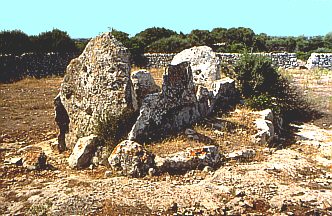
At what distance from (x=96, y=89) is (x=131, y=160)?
2147 mm

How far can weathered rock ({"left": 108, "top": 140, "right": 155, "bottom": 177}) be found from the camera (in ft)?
25.7

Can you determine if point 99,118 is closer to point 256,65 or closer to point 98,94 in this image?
point 98,94

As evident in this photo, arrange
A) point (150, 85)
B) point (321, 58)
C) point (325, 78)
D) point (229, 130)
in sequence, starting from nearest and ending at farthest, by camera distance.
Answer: point (229, 130) → point (150, 85) → point (325, 78) → point (321, 58)

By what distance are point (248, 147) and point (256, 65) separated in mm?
4686

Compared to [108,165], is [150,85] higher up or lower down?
higher up

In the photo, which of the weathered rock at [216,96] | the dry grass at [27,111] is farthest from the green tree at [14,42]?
the weathered rock at [216,96]

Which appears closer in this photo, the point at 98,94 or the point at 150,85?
the point at 98,94

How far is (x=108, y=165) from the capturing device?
8305mm

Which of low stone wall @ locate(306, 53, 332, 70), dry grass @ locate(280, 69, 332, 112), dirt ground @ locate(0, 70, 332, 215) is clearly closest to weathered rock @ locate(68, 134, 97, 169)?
dirt ground @ locate(0, 70, 332, 215)

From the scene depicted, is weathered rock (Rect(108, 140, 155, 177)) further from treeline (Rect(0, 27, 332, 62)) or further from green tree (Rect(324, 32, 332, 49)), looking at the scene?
green tree (Rect(324, 32, 332, 49))

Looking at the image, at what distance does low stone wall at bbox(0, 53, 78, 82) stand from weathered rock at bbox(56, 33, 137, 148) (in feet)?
43.2

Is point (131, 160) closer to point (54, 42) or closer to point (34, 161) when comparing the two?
point (34, 161)

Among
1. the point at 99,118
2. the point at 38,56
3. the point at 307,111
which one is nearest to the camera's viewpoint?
the point at 99,118

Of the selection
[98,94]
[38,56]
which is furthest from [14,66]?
[98,94]
